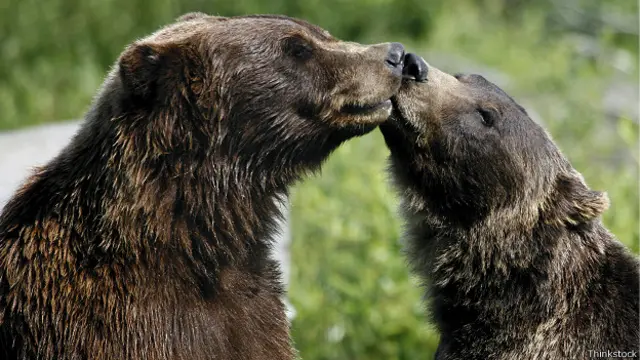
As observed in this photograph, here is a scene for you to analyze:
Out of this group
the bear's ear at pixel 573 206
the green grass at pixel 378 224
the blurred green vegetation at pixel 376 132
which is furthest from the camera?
the blurred green vegetation at pixel 376 132

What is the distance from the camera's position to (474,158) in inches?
220

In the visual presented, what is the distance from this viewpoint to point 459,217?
5695 mm

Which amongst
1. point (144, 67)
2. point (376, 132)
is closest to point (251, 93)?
point (144, 67)

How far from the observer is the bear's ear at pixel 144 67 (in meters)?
4.71

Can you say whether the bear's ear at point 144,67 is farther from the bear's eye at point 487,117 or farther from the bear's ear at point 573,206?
the bear's ear at point 573,206

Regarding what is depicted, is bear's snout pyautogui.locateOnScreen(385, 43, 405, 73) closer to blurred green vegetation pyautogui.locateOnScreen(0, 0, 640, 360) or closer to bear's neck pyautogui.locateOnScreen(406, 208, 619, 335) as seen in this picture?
bear's neck pyautogui.locateOnScreen(406, 208, 619, 335)

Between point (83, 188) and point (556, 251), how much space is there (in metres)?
2.58

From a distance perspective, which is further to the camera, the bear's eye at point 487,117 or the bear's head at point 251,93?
the bear's eye at point 487,117

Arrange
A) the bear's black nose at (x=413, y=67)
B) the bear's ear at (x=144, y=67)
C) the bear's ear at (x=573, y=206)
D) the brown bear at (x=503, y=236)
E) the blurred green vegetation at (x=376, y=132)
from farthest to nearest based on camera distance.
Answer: the blurred green vegetation at (x=376, y=132), the bear's ear at (x=573, y=206), the brown bear at (x=503, y=236), the bear's black nose at (x=413, y=67), the bear's ear at (x=144, y=67)

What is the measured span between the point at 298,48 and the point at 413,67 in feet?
2.20

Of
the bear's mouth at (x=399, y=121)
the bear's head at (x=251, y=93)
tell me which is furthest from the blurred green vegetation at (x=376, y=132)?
the bear's head at (x=251, y=93)

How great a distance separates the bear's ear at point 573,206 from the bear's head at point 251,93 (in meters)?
1.27

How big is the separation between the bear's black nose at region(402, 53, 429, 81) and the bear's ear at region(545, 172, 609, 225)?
1072 millimetres

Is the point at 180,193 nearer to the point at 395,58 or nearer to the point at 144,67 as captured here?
the point at 144,67
